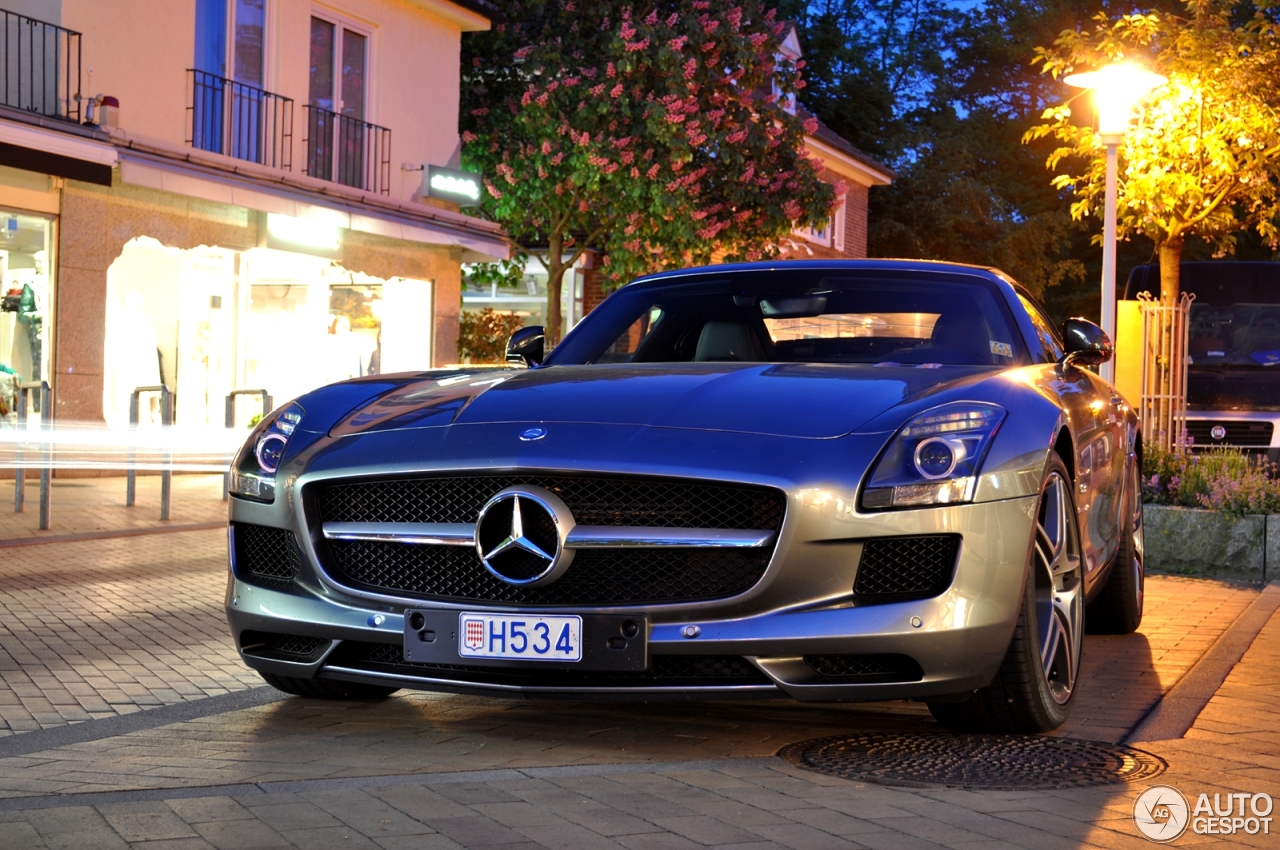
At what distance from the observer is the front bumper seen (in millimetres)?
4230

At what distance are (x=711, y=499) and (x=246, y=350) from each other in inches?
705

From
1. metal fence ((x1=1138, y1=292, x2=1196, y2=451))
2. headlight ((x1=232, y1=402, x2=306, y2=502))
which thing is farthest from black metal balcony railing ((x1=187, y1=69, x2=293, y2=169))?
headlight ((x1=232, y1=402, x2=306, y2=502))

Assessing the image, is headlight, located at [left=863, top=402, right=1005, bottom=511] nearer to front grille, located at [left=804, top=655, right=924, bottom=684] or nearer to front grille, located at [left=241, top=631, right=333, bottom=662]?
front grille, located at [left=804, top=655, right=924, bottom=684]

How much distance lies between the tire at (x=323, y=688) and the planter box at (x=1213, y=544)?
6385 millimetres

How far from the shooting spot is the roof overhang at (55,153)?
14688 mm

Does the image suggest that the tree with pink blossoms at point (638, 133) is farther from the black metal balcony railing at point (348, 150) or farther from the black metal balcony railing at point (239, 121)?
the black metal balcony railing at point (239, 121)

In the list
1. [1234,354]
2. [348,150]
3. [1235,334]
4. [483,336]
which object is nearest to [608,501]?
[1234,354]

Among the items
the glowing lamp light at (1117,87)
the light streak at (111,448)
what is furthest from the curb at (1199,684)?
the light streak at (111,448)

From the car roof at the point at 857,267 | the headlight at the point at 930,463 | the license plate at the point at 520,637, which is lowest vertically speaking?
the license plate at the point at 520,637

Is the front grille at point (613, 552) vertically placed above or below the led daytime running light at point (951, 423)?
below

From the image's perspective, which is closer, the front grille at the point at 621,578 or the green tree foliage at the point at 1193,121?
the front grille at the point at 621,578

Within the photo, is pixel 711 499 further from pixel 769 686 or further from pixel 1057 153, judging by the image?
pixel 1057 153

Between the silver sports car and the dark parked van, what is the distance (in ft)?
41.6

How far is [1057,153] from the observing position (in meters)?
18.5
